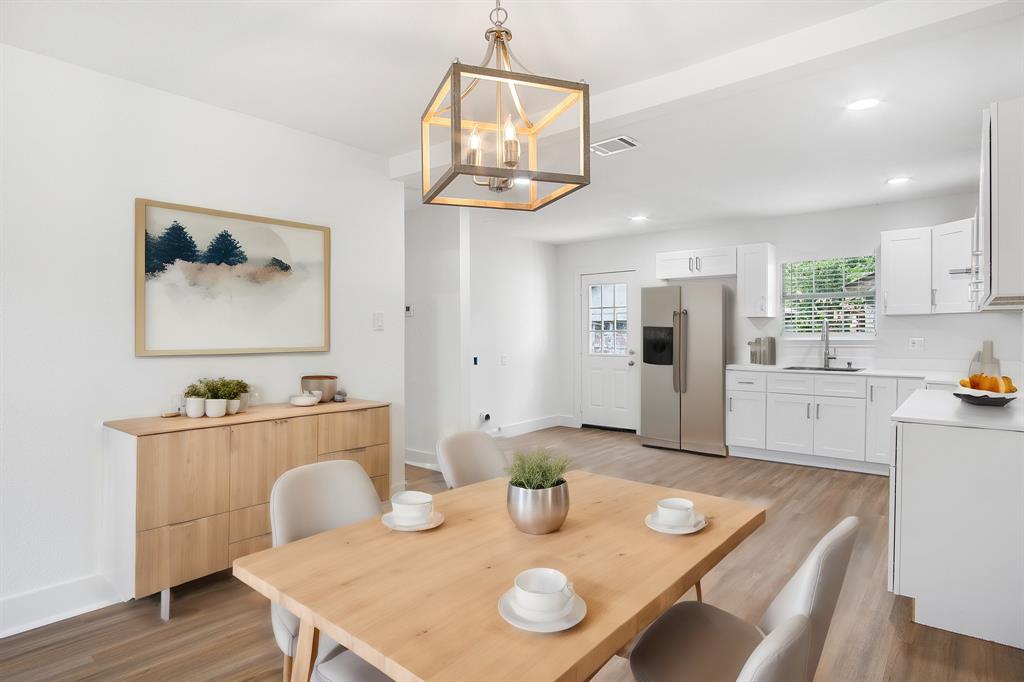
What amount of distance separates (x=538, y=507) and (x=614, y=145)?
110 inches

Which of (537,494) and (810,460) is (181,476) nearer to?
(537,494)

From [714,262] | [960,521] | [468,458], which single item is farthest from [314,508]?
[714,262]

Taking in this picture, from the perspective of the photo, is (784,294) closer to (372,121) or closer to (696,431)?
(696,431)

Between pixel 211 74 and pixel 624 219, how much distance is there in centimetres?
434

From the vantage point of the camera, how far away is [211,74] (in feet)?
9.36

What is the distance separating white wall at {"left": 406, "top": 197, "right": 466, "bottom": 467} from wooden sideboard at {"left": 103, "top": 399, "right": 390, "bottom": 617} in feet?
7.04

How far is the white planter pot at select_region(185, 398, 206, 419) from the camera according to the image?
288 cm

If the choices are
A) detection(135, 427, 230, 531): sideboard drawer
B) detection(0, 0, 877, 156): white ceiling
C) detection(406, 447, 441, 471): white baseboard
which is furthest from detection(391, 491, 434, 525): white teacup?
detection(406, 447, 441, 471): white baseboard

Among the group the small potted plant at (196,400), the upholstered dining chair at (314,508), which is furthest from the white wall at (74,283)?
the upholstered dining chair at (314,508)

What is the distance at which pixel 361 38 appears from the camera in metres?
2.50

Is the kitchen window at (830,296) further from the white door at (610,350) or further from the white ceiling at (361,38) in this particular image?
the white ceiling at (361,38)

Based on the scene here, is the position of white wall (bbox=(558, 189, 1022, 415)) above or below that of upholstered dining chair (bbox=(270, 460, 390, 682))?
above

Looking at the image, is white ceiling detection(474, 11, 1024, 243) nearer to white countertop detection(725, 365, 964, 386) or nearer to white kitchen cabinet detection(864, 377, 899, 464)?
white countertop detection(725, 365, 964, 386)

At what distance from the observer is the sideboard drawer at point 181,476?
97.5 inches
